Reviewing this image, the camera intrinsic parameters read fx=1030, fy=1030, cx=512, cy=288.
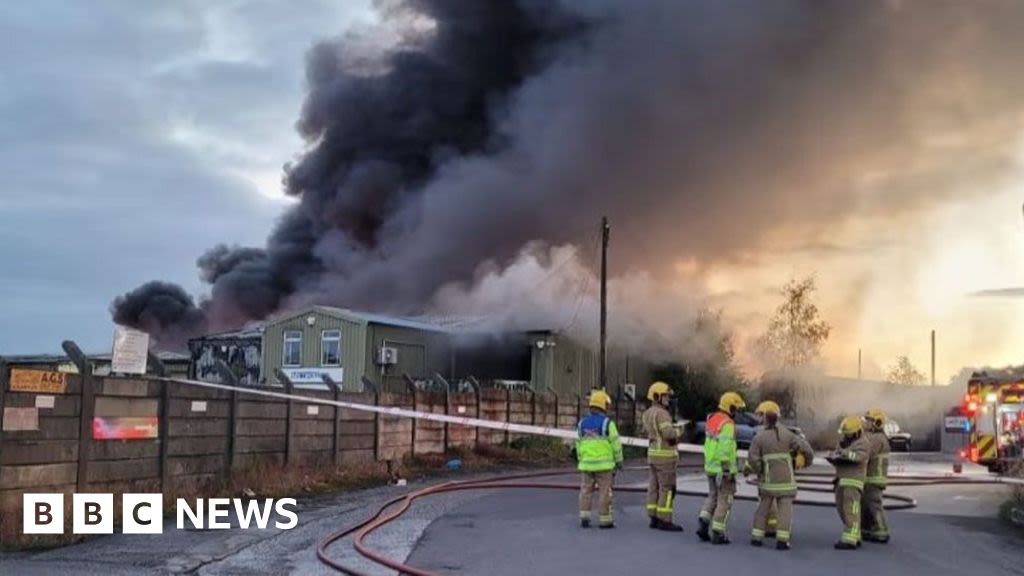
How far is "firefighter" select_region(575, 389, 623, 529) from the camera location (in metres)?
13.0

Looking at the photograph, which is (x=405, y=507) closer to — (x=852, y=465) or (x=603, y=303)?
(x=852, y=465)

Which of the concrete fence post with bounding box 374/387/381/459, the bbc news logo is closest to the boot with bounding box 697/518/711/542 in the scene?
the bbc news logo

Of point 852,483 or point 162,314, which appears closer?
point 852,483

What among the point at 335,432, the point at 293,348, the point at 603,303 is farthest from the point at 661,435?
the point at 293,348

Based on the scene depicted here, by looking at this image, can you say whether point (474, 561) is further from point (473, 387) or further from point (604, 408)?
point (473, 387)

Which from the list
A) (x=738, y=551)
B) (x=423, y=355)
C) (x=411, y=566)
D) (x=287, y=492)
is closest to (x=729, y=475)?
(x=738, y=551)

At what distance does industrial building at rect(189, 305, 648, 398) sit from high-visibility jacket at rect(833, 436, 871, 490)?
2483 cm

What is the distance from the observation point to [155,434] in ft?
45.7

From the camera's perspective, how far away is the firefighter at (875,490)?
488 inches

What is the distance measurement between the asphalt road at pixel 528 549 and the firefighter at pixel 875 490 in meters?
0.25

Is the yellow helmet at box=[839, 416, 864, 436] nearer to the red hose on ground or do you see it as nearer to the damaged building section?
the red hose on ground

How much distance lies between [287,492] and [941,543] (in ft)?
31.2

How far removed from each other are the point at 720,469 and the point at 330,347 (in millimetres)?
27608

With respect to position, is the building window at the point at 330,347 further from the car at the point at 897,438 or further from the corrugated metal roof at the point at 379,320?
the car at the point at 897,438
